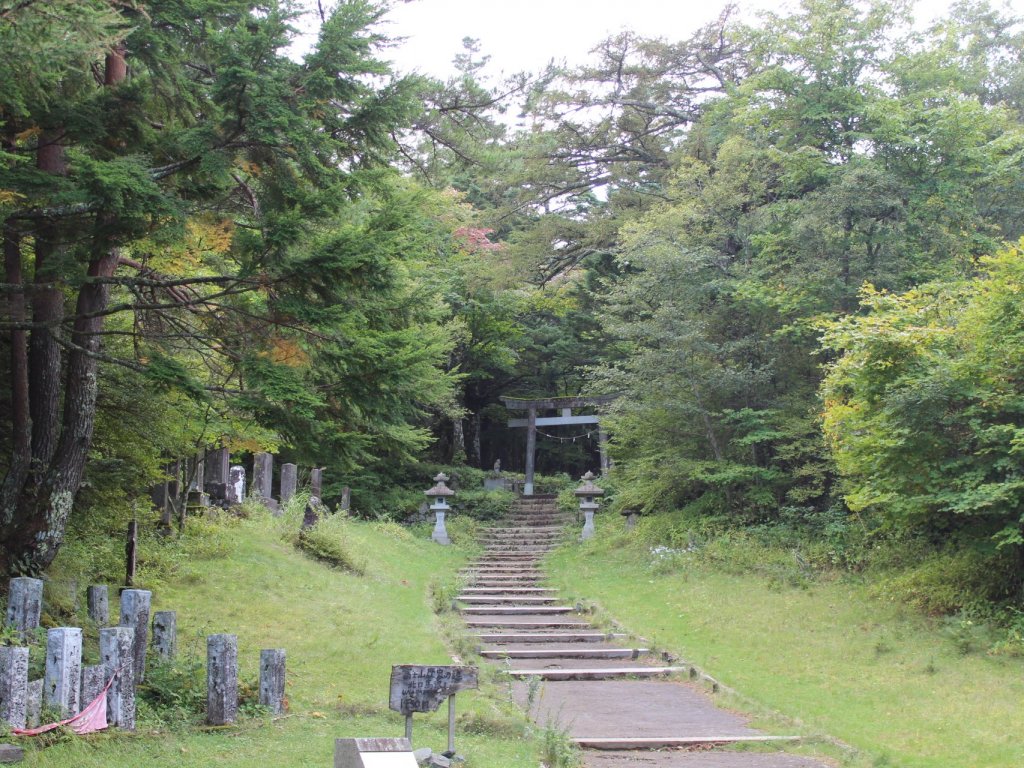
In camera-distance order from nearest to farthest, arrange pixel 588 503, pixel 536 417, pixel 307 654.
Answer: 1. pixel 307 654
2. pixel 588 503
3. pixel 536 417

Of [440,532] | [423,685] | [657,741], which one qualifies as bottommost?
[657,741]

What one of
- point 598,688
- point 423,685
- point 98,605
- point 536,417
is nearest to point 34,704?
point 98,605

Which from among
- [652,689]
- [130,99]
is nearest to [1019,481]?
[652,689]

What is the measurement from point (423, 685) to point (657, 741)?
8.17 ft

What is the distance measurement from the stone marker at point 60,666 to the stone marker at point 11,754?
22.2 inches

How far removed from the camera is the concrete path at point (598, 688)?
752 centimetres

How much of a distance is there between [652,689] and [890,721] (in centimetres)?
264

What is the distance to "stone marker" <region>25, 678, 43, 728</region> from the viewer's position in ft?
19.7

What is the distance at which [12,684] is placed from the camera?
587cm

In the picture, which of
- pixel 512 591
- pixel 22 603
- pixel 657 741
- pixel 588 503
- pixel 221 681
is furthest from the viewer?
pixel 588 503

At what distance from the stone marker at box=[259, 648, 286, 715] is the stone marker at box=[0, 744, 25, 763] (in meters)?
2.02

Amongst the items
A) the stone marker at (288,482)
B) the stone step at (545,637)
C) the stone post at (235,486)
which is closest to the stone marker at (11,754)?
the stone step at (545,637)

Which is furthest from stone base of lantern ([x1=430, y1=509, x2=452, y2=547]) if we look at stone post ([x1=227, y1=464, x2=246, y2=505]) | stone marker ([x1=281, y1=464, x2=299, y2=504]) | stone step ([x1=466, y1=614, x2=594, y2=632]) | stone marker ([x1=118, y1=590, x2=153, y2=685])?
stone marker ([x1=118, y1=590, x2=153, y2=685])

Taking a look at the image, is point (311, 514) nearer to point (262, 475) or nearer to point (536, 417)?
point (262, 475)
